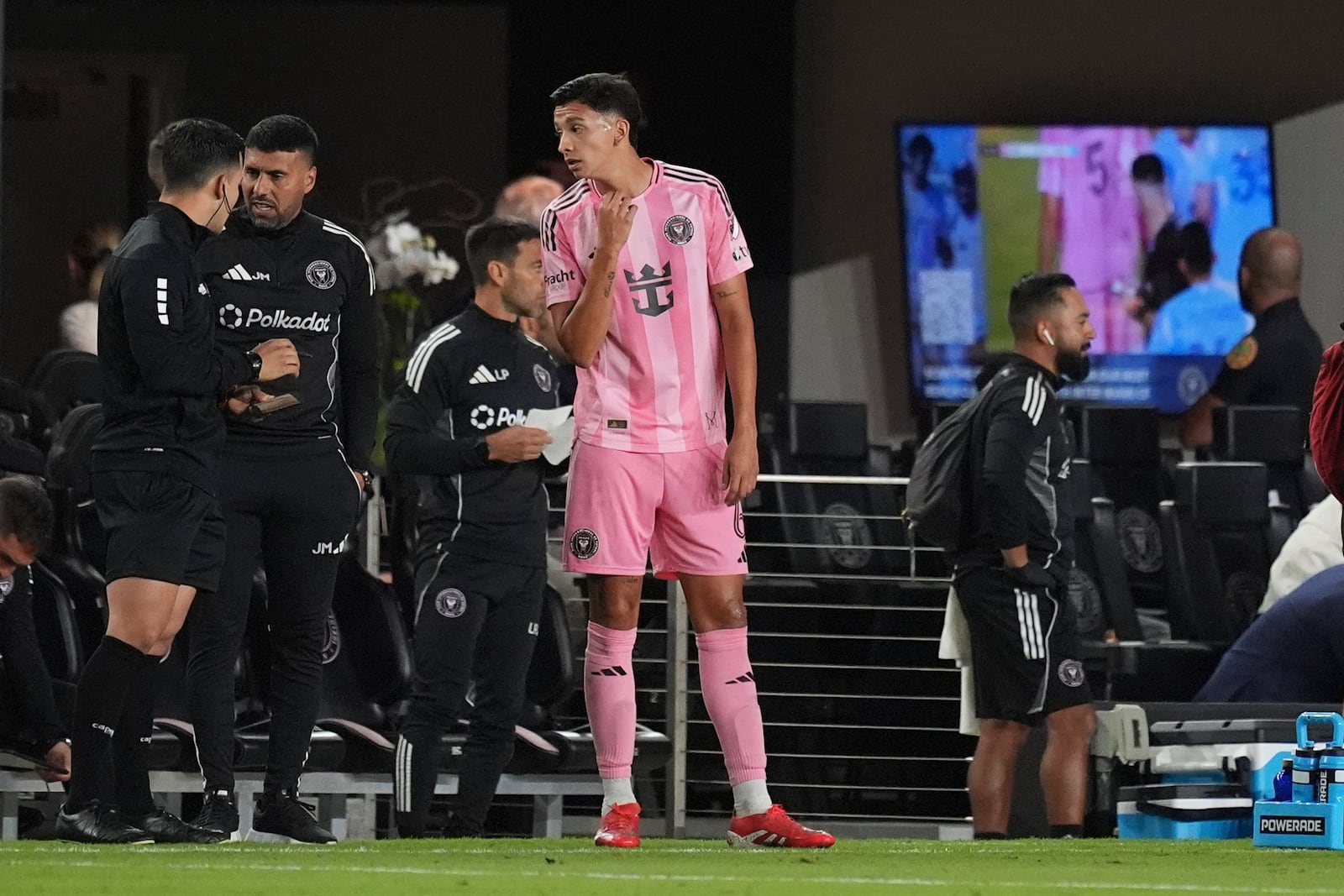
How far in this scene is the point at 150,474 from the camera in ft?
13.8

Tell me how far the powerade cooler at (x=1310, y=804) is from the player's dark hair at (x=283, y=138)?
8.16 ft

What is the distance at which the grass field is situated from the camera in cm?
340

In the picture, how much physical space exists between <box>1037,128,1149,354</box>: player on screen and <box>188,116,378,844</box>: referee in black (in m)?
7.44

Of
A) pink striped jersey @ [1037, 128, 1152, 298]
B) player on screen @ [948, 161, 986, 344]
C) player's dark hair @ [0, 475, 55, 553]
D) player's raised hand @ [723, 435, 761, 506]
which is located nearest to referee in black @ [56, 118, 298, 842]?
player's raised hand @ [723, 435, 761, 506]

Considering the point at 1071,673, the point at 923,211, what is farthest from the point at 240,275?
the point at 923,211

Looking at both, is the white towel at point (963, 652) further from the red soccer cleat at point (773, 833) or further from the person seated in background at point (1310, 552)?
the red soccer cleat at point (773, 833)

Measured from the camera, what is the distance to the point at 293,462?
4527mm

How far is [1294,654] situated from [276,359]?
305 centimetres

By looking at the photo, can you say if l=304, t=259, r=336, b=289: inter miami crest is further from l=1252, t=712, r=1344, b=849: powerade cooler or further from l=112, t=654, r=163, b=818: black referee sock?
l=1252, t=712, r=1344, b=849: powerade cooler

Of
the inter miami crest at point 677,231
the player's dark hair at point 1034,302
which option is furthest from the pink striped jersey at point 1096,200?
the inter miami crest at point 677,231

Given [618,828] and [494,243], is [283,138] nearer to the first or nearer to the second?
[494,243]

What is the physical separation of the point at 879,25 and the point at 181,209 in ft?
28.1

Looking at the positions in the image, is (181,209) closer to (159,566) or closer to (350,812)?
(159,566)

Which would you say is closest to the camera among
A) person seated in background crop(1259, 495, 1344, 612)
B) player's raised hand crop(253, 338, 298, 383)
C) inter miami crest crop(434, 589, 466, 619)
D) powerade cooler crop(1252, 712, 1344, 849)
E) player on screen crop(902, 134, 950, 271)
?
player's raised hand crop(253, 338, 298, 383)
